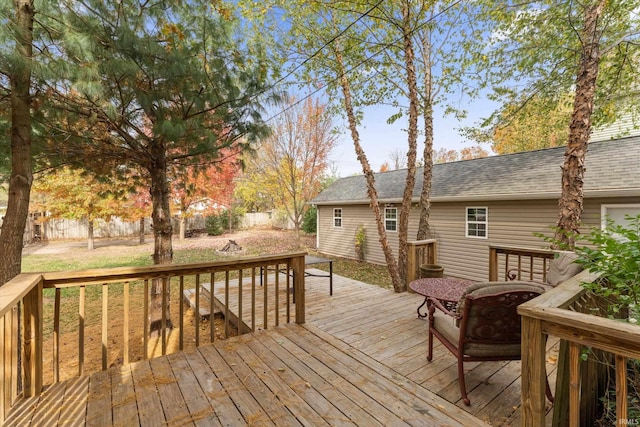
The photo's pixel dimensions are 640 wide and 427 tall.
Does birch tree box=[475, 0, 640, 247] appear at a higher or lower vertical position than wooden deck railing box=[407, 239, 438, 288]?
higher

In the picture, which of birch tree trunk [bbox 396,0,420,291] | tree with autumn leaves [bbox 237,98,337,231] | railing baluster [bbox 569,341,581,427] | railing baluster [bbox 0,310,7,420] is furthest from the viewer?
tree with autumn leaves [bbox 237,98,337,231]

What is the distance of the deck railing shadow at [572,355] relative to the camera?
1178 mm

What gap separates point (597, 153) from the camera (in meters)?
6.83

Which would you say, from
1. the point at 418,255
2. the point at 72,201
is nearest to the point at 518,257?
the point at 418,255

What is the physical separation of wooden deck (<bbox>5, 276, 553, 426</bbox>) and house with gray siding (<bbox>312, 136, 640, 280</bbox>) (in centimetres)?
502

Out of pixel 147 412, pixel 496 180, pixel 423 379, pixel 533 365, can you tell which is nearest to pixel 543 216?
pixel 496 180

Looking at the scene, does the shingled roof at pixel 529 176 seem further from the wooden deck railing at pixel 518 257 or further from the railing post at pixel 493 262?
the railing post at pixel 493 262

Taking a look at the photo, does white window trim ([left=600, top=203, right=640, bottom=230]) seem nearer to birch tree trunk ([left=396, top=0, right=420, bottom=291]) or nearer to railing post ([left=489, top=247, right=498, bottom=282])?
railing post ([left=489, top=247, right=498, bottom=282])

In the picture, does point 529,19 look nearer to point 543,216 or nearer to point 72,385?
point 543,216

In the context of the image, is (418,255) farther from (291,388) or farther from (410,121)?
(291,388)

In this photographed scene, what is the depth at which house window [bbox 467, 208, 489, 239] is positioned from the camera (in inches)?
306

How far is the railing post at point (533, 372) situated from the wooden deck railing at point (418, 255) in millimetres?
3590

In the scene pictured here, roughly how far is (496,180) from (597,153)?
220 centimetres

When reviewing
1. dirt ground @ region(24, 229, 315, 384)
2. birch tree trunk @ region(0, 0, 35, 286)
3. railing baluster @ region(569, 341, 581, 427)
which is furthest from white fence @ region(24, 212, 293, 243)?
railing baluster @ region(569, 341, 581, 427)
